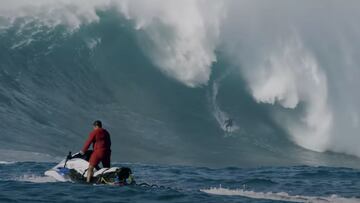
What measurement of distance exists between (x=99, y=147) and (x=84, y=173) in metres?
0.63

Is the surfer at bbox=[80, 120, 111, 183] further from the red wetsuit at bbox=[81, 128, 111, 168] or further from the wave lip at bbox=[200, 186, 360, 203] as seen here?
the wave lip at bbox=[200, 186, 360, 203]

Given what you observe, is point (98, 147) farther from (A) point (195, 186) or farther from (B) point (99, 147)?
(A) point (195, 186)

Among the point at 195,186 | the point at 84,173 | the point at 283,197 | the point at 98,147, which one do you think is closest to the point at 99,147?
the point at 98,147

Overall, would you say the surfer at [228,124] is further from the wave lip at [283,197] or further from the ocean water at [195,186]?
the wave lip at [283,197]

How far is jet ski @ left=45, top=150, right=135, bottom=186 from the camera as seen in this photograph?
14.0m

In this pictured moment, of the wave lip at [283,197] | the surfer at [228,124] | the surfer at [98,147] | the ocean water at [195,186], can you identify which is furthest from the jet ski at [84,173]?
the surfer at [228,124]

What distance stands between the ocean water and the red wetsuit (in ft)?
2.70

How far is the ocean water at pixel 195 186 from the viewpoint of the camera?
39.5ft

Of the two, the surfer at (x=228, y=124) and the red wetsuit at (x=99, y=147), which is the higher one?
the surfer at (x=228, y=124)

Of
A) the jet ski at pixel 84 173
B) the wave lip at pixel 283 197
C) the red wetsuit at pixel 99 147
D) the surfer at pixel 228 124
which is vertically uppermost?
the surfer at pixel 228 124

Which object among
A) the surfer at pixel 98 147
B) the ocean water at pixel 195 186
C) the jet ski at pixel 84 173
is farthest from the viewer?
the surfer at pixel 98 147

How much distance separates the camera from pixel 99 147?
14719mm

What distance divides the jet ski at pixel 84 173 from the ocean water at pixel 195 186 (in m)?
0.32

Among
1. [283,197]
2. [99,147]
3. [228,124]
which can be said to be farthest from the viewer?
[228,124]
